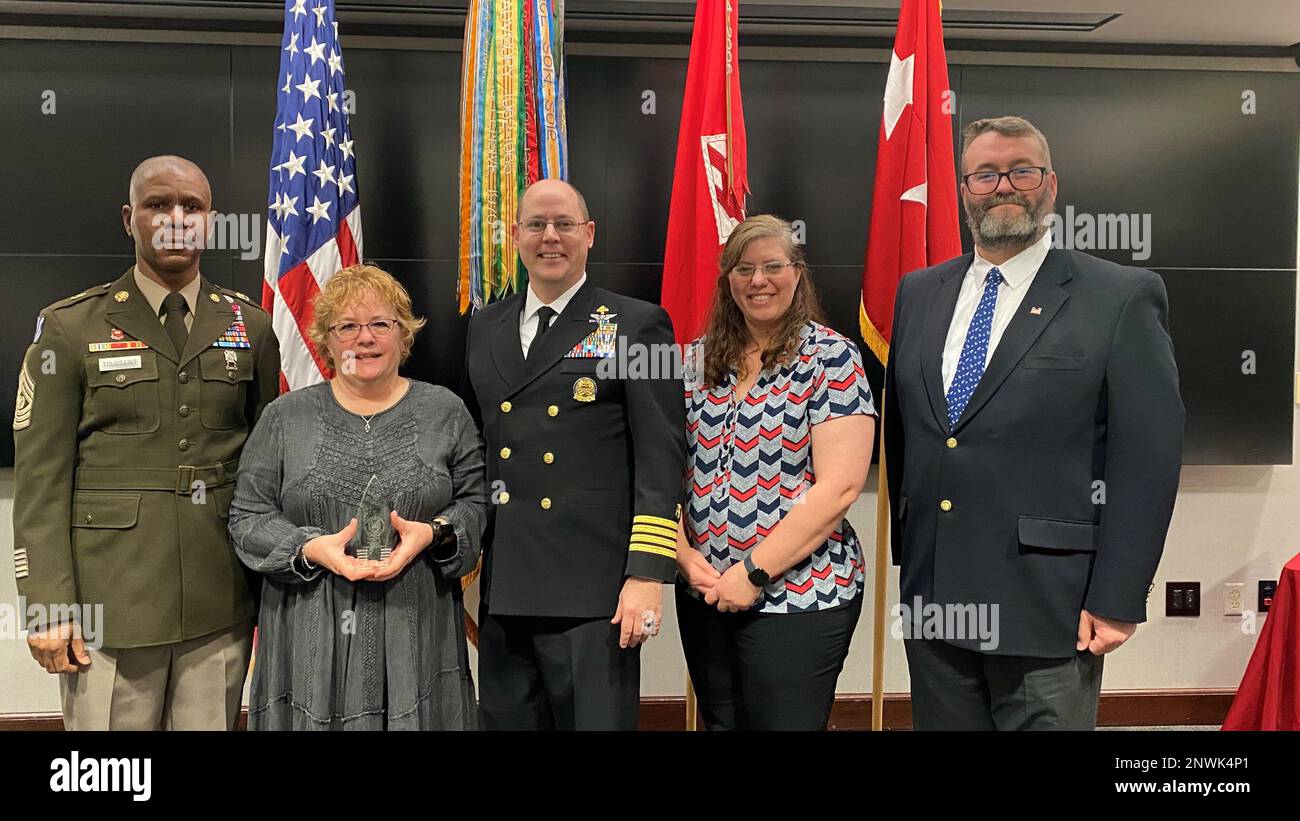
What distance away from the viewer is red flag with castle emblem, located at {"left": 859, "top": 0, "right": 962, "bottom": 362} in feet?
9.24

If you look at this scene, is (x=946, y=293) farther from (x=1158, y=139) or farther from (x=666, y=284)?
(x=1158, y=139)

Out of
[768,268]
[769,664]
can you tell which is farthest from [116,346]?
[769,664]

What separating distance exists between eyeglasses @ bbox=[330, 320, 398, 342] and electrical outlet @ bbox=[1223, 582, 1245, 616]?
11.3 ft

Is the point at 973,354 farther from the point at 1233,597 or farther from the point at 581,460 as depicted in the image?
the point at 1233,597

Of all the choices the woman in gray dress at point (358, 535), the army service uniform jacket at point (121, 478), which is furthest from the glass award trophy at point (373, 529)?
the army service uniform jacket at point (121, 478)

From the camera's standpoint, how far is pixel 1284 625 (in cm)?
323

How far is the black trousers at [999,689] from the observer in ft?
6.21

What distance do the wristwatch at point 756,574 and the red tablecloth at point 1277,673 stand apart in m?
2.23

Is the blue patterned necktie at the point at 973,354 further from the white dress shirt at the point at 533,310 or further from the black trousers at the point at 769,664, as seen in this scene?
the white dress shirt at the point at 533,310

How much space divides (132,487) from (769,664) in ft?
4.63

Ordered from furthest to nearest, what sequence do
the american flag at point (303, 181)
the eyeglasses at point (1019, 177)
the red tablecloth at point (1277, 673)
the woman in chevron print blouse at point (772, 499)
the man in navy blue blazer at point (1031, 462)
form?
the red tablecloth at point (1277, 673) → the american flag at point (303, 181) → the woman in chevron print blouse at point (772, 499) → the eyeglasses at point (1019, 177) → the man in navy blue blazer at point (1031, 462)

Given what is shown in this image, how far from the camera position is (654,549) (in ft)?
6.52

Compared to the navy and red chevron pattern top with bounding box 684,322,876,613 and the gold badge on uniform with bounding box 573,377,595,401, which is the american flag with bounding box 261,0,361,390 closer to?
the gold badge on uniform with bounding box 573,377,595,401

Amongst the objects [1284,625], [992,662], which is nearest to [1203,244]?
[1284,625]
